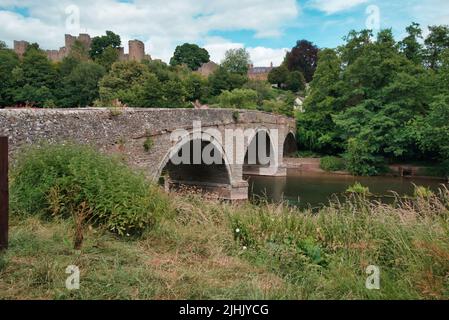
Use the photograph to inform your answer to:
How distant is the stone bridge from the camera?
820cm

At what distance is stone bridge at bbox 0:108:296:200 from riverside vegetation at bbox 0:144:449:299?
7.64ft

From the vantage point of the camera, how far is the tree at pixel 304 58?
5534 cm

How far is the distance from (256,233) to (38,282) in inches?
105

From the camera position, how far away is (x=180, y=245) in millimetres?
4863

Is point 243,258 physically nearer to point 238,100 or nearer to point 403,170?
point 403,170

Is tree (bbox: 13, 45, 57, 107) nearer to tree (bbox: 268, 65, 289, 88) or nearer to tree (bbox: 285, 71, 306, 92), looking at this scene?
tree (bbox: 268, 65, 289, 88)

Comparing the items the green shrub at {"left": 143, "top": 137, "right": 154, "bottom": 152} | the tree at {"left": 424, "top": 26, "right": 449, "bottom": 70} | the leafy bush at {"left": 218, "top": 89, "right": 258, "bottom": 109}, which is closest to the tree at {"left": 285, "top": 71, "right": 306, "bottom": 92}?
the leafy bush at {"left": 218, "top": 89, "right": 258, "bottom": 109}

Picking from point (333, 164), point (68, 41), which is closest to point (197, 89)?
point (333, 164)

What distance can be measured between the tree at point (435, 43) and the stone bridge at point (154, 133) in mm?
12663

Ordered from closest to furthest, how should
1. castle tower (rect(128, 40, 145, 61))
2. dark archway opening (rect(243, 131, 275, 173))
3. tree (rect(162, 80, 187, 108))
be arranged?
dark archway opening (rect(243, 131, 275, 173))
tree (rect(162, 80, 187, 108))
castle tower (rect(128, 40, 145, 61))

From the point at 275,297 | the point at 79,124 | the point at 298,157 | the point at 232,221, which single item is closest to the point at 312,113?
the point at 298,157

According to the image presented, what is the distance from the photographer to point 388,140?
26.1 meters

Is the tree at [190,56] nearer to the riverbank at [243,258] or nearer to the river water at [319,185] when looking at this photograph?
the river water at [319,185]
